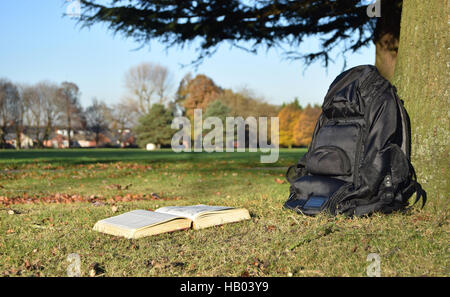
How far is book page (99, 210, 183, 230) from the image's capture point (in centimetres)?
307

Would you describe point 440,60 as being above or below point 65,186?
above

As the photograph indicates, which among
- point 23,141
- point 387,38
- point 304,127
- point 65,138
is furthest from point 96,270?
point 65,138

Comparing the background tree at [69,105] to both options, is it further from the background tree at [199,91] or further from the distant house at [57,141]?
the background tree at [199,91]

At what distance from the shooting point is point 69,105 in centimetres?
5597

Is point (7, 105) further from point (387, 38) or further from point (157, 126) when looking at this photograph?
point (387, 38)

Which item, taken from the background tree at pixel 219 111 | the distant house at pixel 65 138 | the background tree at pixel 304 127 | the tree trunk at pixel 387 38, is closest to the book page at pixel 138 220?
the tree trunk at pixel 387 38

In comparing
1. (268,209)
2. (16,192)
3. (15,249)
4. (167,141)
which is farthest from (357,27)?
(167,141)

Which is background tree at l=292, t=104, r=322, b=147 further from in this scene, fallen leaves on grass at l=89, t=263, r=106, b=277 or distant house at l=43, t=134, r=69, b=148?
fallen leaves on grass at l=89, t=263, r=106, b=277

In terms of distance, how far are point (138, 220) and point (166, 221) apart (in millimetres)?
276

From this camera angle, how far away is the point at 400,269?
2.16 meters

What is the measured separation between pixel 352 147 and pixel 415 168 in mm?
662
